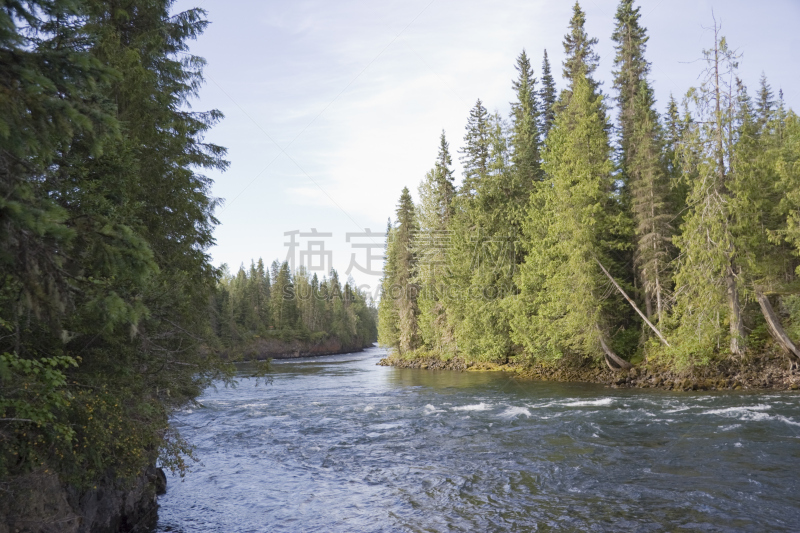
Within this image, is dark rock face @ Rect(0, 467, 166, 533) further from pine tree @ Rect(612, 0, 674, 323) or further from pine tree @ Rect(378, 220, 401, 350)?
pine tree @ Rect(378, 220, 401, 350)

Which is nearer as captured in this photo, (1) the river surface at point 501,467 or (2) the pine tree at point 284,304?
(1) the river surface at point 501,467

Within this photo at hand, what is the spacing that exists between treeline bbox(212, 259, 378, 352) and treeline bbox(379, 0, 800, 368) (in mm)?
44272

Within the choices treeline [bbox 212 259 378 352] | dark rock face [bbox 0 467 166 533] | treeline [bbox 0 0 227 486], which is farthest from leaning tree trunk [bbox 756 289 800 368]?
treeline [bbox 212 259 378 352]

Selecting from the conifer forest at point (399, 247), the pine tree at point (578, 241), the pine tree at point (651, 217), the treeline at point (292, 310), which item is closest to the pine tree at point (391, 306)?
the conifer forest at point (399, 247)

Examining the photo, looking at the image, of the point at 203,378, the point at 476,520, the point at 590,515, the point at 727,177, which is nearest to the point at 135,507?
the point at 203,378

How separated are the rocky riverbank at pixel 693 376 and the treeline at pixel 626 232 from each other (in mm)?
674

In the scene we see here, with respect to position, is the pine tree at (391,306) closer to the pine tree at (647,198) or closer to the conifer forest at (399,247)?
the conifer forest at (399,247)

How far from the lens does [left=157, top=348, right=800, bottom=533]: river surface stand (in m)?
9.45

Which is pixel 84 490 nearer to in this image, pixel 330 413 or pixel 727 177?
pixel 330 413

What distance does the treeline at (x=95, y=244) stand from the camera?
4.82 m

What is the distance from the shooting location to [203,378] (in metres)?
10.7

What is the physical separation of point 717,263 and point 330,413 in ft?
58.0

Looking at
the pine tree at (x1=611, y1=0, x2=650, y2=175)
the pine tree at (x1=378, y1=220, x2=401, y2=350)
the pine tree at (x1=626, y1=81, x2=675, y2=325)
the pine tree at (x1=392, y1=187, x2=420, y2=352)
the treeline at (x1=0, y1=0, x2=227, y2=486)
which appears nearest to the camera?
the treeline at (x1=0, y1=0, x2=227, y2=486)

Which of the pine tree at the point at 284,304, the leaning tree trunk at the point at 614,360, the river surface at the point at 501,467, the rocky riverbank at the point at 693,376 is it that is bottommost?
the river surface at the point at 501,467
